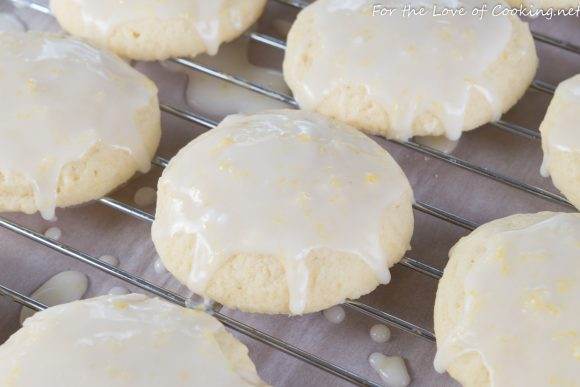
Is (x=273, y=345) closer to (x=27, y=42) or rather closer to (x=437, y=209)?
(x=437, y=209)

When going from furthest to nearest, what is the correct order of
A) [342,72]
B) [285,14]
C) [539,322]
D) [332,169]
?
[285,14]
[342,72]
[332,169]
[539,322]

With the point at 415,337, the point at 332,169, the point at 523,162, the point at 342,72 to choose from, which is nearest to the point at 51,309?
the point at 332,169

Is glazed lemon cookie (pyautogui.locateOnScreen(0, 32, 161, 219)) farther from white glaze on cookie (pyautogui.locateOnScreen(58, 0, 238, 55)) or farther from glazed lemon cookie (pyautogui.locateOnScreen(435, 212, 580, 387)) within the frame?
glazed lemon cookie (pyautogui.locateOnScreen(435, 212, 580, 387))

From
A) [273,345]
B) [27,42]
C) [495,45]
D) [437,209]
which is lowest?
[273,345]

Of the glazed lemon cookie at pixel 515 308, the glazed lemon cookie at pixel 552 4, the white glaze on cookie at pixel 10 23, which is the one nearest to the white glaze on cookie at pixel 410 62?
the glazed lemon cookie at pixel 552 4

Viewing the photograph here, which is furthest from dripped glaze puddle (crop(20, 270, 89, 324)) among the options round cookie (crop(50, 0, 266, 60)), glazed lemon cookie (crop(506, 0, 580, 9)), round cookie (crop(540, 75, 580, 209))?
glazed lemon cookie (crop(506, 0, 580, 9))

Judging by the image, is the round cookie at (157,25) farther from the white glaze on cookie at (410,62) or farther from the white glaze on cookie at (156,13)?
the white glaze on cookie at (410,62)

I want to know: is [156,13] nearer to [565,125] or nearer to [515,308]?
[565,125]

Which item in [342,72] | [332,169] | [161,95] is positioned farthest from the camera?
[161,95]
